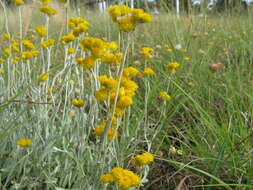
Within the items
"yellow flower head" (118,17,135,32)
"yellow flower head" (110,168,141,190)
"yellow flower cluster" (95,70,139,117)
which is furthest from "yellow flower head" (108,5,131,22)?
"yellow flower head" (110,168,141,190)

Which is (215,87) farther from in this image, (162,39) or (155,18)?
(155,18)

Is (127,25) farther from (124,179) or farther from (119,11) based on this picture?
(124,179)

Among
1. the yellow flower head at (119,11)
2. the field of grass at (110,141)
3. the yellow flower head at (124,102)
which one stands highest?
the yellow flower head at (119,11)

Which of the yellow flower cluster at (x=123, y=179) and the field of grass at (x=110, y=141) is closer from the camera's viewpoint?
the yellow flower cluster at (x=123, y=179)

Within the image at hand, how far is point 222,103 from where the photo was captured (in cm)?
153

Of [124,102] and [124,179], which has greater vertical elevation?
[124,102]

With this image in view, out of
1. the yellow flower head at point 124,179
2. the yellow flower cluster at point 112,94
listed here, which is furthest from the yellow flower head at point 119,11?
the yellow flower head at point 124,179

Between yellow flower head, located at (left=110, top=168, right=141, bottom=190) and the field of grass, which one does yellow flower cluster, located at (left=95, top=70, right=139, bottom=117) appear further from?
yellow flower head, located at (left=110, top=168, right=141, bottom=190)

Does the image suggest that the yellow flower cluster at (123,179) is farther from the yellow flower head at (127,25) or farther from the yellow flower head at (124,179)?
the yellow flower head at (127,25)

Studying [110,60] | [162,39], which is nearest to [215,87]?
[110,60]

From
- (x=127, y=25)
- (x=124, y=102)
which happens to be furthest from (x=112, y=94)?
(x=127, y=25)

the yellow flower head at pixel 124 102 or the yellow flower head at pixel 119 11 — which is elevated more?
the yellow flower head at pixel 119 11

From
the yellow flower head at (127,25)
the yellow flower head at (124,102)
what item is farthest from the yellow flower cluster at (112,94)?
the yellow flower head at (127,25)

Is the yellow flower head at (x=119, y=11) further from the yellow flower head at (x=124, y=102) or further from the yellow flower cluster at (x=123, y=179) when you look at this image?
the yellow flower cluster at (x=123, y=179)
